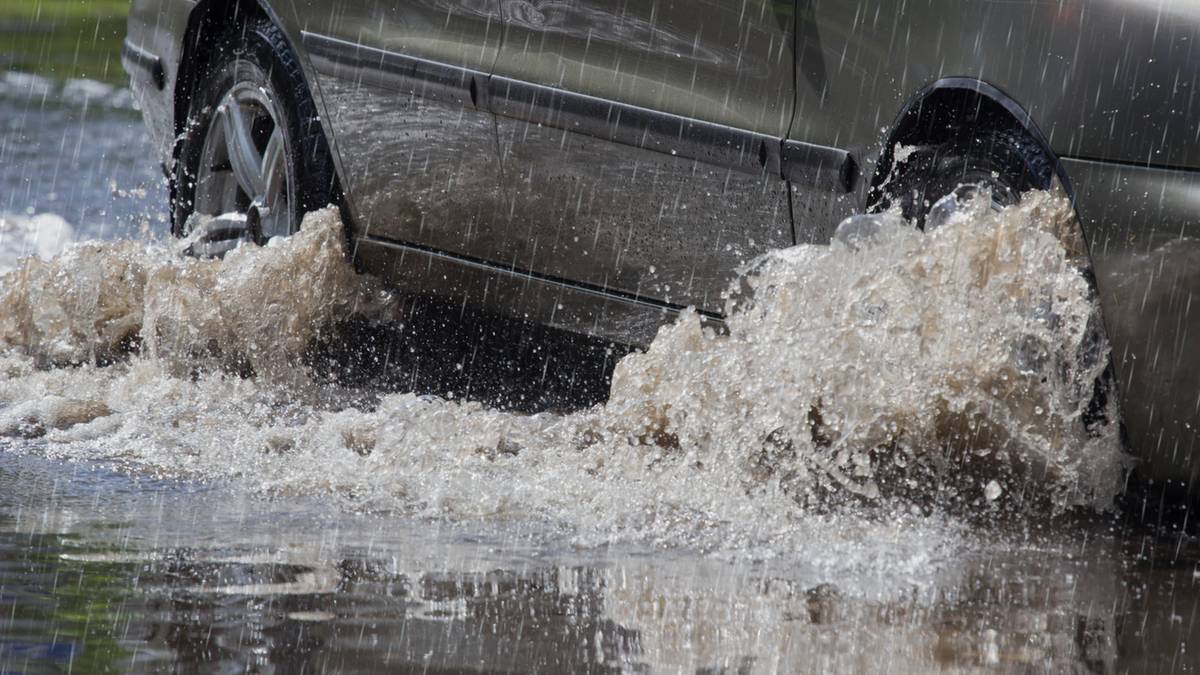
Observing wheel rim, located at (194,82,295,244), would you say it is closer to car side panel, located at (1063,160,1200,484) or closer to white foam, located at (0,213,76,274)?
white foam, located at (0,213,76,274)

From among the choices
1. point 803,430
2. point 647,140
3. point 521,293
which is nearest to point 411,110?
point 521,293

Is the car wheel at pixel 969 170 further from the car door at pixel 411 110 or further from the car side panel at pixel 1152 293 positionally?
the car door at pixel 411 110

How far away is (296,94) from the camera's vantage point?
220 inches

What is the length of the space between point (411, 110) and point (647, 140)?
39.5 inches

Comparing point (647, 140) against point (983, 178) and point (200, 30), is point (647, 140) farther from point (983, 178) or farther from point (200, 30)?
point (200, 30)

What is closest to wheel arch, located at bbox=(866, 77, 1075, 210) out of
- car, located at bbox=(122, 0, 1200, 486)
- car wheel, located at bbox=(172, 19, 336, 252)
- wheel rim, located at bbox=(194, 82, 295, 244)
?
car, located at bbox=(122, 0, 1200, 486)

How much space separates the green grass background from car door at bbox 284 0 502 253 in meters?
9.01

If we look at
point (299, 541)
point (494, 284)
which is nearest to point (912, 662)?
point (299, 541)

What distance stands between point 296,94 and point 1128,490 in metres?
2.92

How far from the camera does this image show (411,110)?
16.7ft

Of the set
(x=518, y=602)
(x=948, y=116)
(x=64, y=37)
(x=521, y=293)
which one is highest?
(x=64, y=37)

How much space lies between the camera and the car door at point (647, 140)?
4.10m

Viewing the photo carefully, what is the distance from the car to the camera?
3.46 m

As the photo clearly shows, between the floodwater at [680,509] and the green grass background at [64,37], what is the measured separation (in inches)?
397
